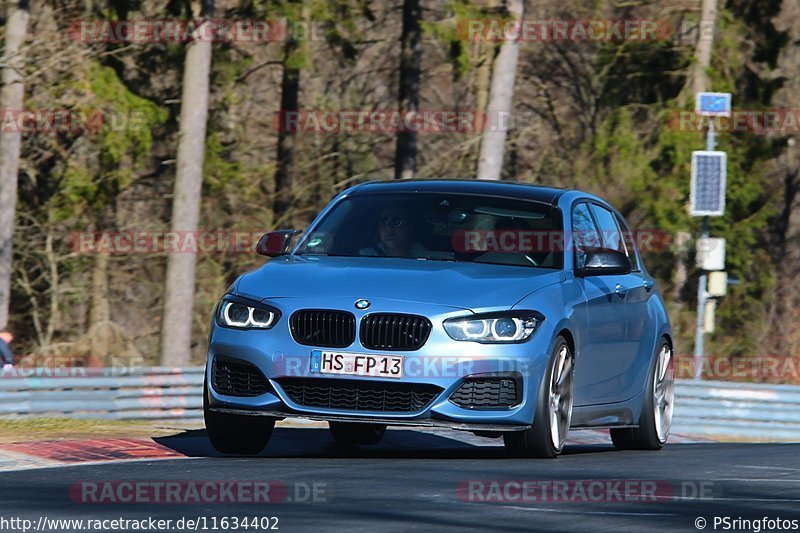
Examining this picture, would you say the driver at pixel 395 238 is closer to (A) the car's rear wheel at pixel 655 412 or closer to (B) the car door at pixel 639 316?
(B) the car door at pixel 639 316

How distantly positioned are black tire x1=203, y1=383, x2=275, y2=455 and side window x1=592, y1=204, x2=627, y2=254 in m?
3.04

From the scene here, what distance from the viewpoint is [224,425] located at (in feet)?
32.9

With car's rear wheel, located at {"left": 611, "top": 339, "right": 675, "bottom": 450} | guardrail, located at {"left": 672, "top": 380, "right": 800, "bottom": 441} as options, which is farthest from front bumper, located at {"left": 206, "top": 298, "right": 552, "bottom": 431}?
guardrail, located at {"left": 672, "top": 380, "right": 800, "bottom": 441}

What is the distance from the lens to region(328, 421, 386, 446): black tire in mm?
12008

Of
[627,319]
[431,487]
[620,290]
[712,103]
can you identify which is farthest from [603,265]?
[712,103]

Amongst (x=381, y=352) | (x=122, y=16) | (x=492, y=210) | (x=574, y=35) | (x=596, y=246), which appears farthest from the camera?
(x=574, y=35)

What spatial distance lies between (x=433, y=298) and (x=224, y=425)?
4.98 ft

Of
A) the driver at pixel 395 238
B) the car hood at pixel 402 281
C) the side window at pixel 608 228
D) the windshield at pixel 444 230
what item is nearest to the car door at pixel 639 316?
the side window at pixel 608 228

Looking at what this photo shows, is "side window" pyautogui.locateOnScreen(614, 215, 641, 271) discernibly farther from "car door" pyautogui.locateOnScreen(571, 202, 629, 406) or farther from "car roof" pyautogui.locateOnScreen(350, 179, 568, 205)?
"car roof" pyautogui.locateOnScreen(350, 179, 568, 205)

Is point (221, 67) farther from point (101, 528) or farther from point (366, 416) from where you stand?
point (101, 528)

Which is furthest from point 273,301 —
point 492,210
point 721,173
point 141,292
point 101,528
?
point 141,292

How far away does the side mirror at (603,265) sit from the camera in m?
10.7

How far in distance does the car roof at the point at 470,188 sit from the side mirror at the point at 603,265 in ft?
1.76

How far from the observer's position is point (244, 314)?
9742 mm
